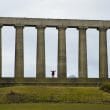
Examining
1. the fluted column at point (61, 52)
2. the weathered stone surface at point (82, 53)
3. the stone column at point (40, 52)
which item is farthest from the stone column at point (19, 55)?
the weathered stone surface at point (82, 53)

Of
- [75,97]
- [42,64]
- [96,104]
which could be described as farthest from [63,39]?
[96,104]

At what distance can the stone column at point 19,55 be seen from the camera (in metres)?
131

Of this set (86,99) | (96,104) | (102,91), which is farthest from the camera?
(102,91)

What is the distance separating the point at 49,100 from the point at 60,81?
30991 millimetres

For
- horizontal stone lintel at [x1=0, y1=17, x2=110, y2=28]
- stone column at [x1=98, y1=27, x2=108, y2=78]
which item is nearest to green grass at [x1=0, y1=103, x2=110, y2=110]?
stone column at [x1=98, y1=27, x2=108, y2=78]

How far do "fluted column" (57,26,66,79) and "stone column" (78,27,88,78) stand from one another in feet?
11.5

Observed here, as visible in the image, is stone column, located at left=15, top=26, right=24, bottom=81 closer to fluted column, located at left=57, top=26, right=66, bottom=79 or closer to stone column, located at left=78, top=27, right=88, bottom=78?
fluted column, located at left=57, top=26, right=66, bottom=79

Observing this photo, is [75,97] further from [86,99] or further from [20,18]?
[20,18]

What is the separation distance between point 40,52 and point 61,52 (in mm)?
4612

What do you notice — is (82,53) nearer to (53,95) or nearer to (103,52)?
(103,52)

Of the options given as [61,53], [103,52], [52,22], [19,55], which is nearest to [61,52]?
[61,53]

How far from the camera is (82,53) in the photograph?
13362 cm

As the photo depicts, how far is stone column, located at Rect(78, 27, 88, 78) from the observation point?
435ft

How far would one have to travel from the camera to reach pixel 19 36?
13300 centimetres
